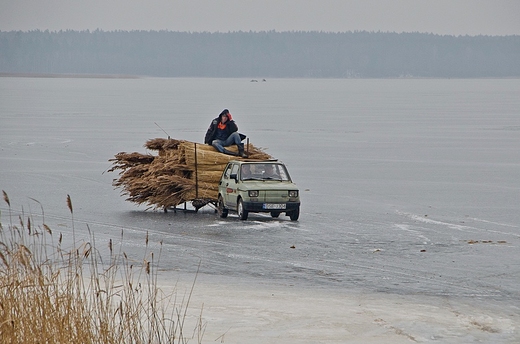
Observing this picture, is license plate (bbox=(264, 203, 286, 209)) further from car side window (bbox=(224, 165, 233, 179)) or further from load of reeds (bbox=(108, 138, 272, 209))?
load of reeds (bbox=(108, 138, 272, 209))

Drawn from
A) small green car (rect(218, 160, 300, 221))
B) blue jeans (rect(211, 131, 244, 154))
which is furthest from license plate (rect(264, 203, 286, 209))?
blue jeans (rect(211, 131, 244, 154))

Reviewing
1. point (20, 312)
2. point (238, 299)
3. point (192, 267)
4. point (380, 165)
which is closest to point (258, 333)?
point (238, 299)

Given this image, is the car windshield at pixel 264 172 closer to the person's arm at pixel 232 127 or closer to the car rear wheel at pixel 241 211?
the car rear wheel at pixel 241 211

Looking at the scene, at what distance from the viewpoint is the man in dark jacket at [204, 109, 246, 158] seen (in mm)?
24312

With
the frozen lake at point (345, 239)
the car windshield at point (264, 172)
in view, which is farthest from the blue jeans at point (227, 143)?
the frozen lake at point (345, 239)

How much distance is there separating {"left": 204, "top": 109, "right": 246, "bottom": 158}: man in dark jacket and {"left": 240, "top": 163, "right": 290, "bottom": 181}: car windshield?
1.24 metres

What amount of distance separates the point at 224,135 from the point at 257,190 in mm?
3315

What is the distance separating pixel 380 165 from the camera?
38031 millimetres

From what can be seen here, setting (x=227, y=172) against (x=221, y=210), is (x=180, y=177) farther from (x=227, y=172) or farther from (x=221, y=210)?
(x=221, y=210)

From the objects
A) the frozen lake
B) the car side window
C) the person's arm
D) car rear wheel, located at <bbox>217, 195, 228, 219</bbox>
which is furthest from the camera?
the person's arm

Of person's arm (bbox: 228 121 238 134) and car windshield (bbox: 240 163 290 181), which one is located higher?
person's arm (bbox: 228 121 238 134)

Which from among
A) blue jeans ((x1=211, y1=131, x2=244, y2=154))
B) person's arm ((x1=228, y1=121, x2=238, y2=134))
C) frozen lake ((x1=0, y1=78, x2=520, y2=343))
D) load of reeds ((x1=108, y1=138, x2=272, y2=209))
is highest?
person's arm ((x1=228, y1=121, x2=238, y2=134))

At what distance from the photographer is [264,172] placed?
23.0 metres

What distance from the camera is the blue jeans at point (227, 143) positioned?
24281 millimetres
